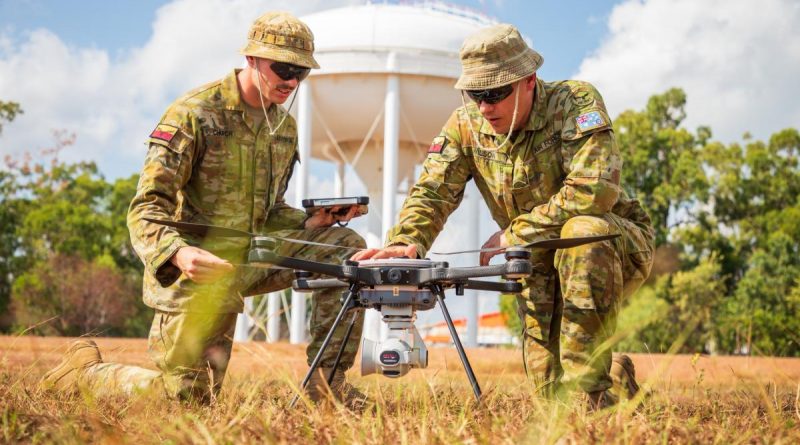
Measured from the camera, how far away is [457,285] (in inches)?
141

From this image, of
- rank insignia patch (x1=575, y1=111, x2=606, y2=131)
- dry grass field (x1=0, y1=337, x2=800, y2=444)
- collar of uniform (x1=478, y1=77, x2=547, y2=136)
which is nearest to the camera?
dry grass field (x1=0, y1=337, x2=800, y2=444)

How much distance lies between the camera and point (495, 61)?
424cm

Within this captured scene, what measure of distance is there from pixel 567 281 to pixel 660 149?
35416mm

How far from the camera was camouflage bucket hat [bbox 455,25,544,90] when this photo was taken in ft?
13.8

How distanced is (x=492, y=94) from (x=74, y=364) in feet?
9.16

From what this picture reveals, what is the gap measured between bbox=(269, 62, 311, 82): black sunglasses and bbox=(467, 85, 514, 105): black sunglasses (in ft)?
3.51

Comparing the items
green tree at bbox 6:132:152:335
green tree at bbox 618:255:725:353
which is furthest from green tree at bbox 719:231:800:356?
green tree at bbox 6:132:152:335

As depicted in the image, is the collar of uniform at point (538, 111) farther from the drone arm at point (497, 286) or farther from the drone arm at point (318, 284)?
the drone arm at point (318, 284)

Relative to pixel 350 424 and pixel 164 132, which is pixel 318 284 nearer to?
pixel 350 424

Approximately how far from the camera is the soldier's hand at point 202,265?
3.69 metres

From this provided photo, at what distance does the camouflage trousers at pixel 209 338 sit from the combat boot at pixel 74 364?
0.09m

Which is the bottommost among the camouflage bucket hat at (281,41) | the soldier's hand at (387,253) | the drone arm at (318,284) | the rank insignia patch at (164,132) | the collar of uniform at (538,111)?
the drone arm at (318,284)

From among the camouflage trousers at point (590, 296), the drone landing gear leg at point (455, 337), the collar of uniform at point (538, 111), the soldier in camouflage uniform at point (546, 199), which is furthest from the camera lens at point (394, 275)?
the collar of uniform at point (538, 111)

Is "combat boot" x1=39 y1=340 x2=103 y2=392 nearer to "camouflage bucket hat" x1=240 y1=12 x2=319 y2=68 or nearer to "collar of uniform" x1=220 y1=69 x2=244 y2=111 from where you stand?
"collar of uniform" x1=220 y1=69 x2=244 y2=111
